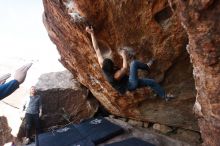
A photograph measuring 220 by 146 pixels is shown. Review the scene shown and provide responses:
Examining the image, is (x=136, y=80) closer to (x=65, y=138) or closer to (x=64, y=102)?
(x=65, y=138)

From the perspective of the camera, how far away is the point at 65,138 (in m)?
8.60

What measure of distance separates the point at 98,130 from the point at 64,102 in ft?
9.54

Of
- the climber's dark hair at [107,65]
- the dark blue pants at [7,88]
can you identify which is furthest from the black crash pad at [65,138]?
the dark blue pants at [7,88]

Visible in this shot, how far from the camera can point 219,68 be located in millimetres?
3947

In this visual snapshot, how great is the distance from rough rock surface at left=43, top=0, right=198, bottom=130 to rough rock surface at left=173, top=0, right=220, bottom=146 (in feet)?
5.83

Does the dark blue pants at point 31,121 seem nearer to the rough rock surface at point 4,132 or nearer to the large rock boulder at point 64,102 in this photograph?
the large rock boulder at point 64,102

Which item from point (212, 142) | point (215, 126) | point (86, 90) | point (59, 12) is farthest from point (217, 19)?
point (86, 90)

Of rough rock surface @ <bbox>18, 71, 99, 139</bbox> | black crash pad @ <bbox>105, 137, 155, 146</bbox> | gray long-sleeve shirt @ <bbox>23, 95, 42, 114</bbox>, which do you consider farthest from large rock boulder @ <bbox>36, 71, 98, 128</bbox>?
black crash pad @ <bbox>105, 137, 155, 146</bbox>

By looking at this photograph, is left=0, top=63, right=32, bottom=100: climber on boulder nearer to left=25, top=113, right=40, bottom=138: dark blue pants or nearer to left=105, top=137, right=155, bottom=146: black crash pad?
left=105, top=137, right=155, bottom=146: black crash pad

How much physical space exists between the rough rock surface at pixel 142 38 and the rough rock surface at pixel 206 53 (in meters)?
1.78

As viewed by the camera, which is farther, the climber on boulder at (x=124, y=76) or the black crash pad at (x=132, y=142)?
the black crash pad at (x=132, y=142)

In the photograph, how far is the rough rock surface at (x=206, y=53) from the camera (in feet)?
11.9

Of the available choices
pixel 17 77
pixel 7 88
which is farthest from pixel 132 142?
pixel 17 77

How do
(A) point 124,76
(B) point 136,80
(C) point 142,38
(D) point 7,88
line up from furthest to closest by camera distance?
(C) point 142,38 → (A) point 124,76 → (B) point 136,80 → (D) point 7,88
